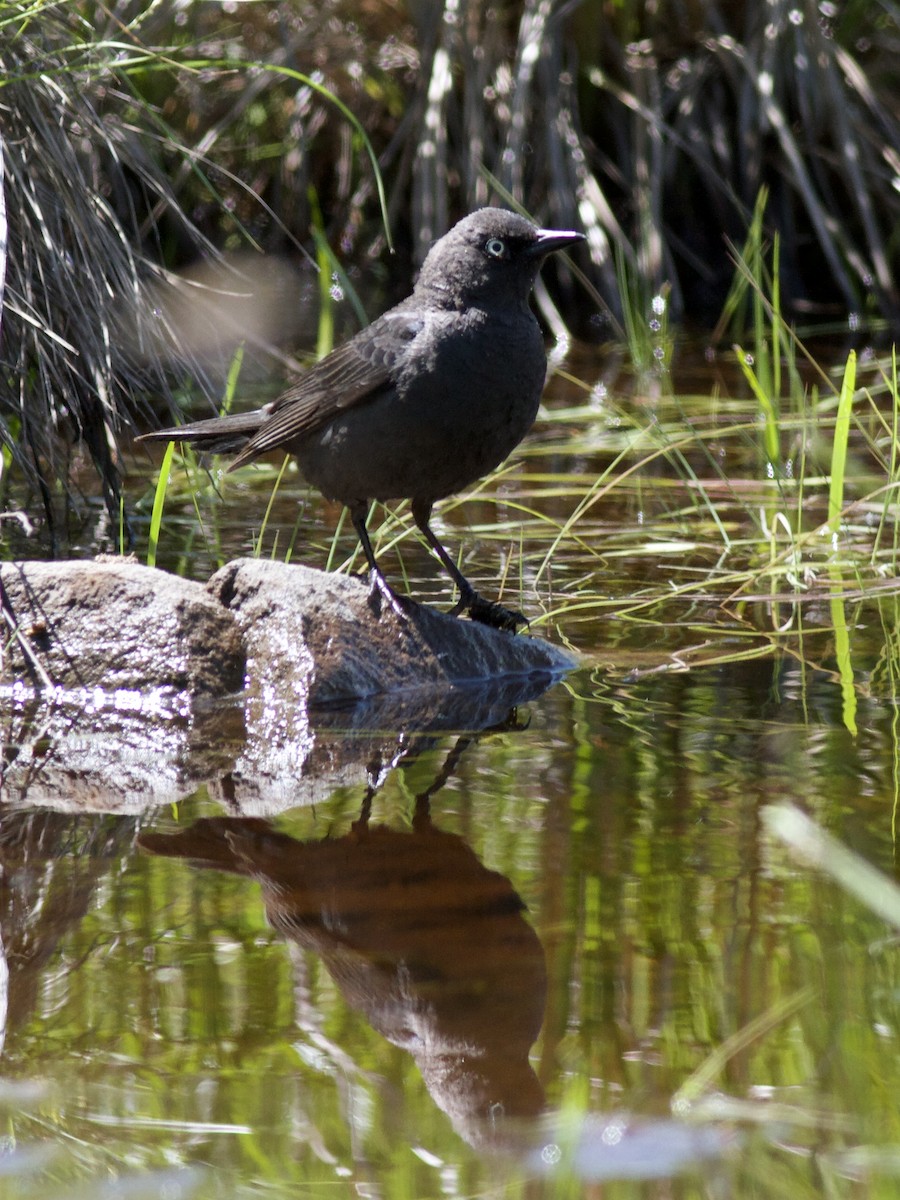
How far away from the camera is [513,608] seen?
4.35m

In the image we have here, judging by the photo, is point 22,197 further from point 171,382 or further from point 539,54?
point 539,54

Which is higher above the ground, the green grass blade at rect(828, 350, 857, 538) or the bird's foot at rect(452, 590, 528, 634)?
the green grass blade at rect(828, 350, 857, 538)

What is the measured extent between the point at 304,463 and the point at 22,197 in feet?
3.27

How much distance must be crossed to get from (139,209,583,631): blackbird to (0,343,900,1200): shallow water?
585mm

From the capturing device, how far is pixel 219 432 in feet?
14.4

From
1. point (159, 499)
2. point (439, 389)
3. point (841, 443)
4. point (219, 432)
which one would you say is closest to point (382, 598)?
point (439, 389)

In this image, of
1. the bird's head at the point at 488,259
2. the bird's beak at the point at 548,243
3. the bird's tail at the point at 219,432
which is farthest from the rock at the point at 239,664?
the bird's beak at the point at 548,243

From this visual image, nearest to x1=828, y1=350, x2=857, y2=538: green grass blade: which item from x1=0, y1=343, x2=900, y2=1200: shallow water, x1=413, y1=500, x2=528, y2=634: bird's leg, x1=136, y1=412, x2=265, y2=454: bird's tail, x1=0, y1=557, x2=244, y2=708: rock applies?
x1=0, y1=343, x2=900, y2=1200: shallow water

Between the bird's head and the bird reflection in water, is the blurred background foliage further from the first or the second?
A: the bird reflection in water

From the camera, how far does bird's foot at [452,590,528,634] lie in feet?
13.1

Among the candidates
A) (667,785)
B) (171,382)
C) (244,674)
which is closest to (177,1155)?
(667,785)

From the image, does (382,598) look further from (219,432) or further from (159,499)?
(219,432)

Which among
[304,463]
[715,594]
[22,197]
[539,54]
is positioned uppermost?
[539,54]

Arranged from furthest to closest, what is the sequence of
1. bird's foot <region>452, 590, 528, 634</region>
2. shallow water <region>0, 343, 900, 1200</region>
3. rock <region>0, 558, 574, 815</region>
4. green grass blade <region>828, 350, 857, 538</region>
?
green grass blade <region>828, 350, 857, 538</region> < bird's foot <region>452, 590, 528, 634</region> < rock <region>0, 558, 574, 815</region> < shallow water <region>0, 343, 900, 1200</region>
